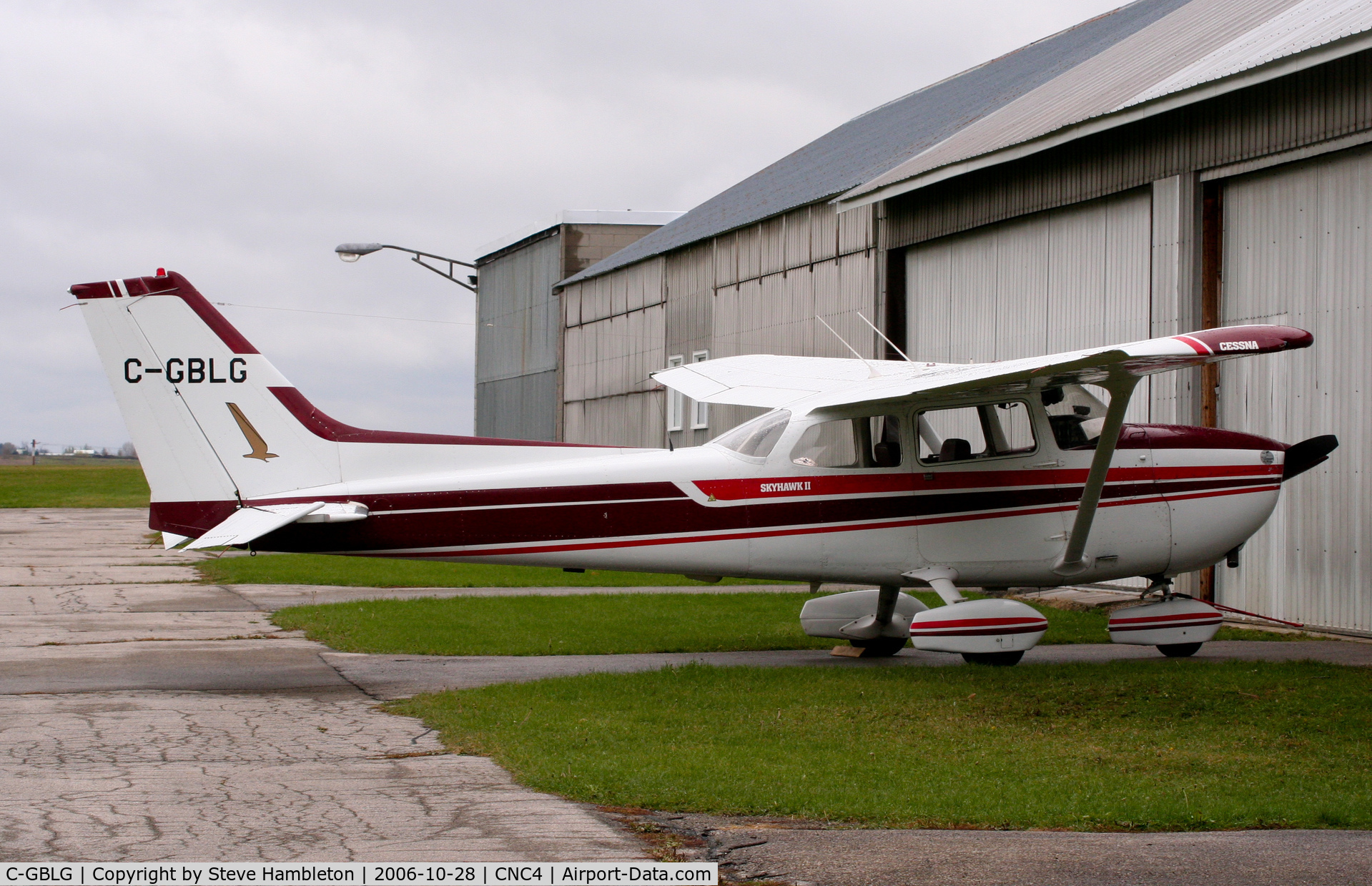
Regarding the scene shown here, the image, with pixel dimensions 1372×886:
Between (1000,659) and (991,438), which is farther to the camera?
(991,438)

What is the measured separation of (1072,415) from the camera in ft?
36.2

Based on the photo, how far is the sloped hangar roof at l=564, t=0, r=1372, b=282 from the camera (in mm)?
13914

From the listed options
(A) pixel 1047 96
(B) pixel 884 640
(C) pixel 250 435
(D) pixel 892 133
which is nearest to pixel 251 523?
(C) pixel 250 435

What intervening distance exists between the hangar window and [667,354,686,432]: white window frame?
1526cm

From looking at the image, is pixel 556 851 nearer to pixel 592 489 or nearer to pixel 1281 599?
pixel 592 489

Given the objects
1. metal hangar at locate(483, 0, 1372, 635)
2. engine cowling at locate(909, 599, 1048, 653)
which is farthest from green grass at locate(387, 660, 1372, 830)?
metal hangar at locate(483, 0, 1372, 635)

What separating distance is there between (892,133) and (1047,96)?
18.4 feet

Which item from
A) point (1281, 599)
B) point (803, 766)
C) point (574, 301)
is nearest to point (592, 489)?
point (803, 766)

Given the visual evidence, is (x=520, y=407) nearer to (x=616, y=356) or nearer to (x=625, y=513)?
(x=616, y=356)

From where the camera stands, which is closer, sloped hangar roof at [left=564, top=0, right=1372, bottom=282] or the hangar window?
the hangar window

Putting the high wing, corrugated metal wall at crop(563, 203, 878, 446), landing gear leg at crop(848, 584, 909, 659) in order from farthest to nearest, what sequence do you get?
corrugated metal wall at crop(563, 203, 878, 446)
landing gear leg at crop(848, 584, 909, 659)
the high wing

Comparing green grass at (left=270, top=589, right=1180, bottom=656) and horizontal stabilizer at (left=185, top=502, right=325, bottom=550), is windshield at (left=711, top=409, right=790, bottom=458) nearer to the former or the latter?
green grass at (left=270, top=589, right=1180, bottom=656)

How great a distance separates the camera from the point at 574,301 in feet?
105

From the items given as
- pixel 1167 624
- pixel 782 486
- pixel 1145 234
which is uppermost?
pixel 1145 234
